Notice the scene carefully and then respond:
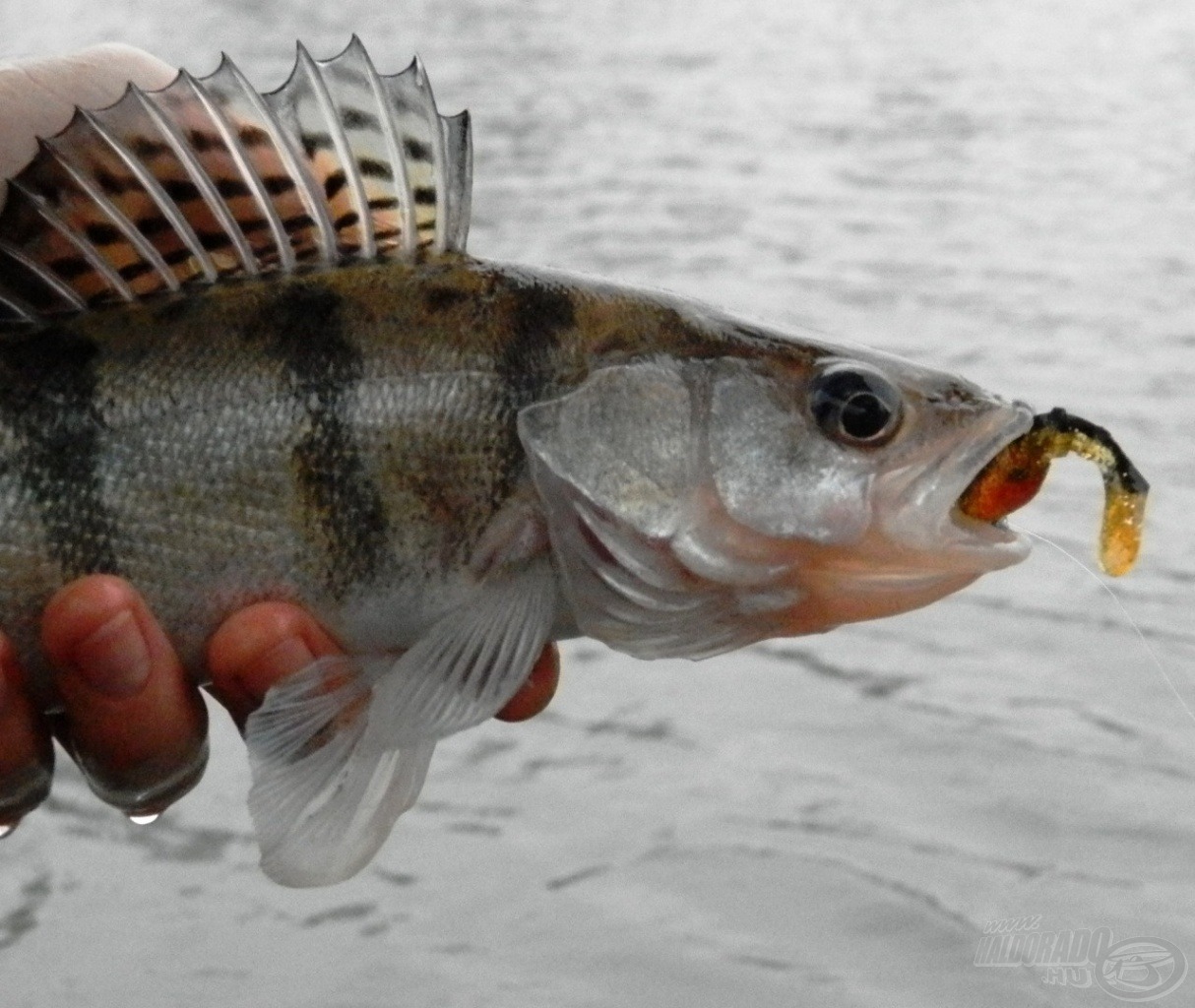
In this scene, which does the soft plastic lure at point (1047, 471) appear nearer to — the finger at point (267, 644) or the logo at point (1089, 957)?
the finger at point (267, 644)

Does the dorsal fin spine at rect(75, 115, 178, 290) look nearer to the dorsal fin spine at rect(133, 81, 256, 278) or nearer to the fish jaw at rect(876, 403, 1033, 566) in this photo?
the dorsal fin spine at rect(133, 81, 256, 278)

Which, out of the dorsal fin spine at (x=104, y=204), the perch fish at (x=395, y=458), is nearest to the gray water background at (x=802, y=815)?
the perch fish at (x=395, y=458)

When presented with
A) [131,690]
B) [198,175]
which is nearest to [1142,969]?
[131,690]

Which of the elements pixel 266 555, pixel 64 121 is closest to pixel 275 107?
pixel 266 555

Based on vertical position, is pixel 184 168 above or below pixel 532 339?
above

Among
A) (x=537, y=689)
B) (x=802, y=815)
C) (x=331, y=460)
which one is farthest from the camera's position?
(x=802, y=815)

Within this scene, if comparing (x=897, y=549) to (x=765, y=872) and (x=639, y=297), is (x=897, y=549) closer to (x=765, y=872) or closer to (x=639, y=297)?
(x=639, y=297)

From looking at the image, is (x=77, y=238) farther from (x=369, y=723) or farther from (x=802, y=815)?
(x=802, y=815)

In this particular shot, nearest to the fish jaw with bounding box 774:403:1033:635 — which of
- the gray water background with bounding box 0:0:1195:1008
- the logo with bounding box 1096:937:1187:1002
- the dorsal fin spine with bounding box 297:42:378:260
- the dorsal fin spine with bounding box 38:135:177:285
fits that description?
the gray water background with bounding box 0:0:1195:1008

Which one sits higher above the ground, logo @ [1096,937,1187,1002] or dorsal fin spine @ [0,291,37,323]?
dorsal fin spine @ [0,291,37,323]
